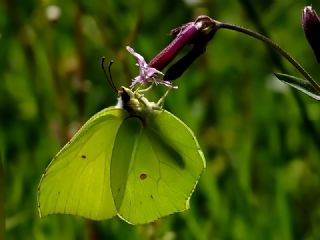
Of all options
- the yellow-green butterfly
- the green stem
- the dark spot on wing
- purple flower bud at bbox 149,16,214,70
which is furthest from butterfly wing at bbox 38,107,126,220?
the green stem

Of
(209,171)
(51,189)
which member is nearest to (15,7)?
(209,171)

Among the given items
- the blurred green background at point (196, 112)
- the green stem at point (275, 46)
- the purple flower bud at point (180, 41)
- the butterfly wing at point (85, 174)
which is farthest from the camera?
the blurred green background at point (196, 112)

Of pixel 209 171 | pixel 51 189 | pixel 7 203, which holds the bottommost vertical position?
pixel 7 203

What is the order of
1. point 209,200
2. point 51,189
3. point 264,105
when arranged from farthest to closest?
1. point 264,105
2. point 209,200
3. point 51,189

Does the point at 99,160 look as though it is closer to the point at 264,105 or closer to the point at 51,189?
the point at 51,189

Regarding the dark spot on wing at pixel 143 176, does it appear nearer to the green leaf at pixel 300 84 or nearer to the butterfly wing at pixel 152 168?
the butterfly wing at pixel 152 168

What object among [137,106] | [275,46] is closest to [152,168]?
[137,106]

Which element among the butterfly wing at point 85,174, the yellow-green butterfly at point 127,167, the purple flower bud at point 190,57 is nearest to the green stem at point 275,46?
the purple flower bud at point 190,57

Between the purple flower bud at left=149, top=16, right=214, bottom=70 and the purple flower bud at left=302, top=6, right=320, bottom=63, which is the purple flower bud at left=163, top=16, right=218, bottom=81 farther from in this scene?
the purple flower bud at left=302, top=6, right=320, bottom=63
